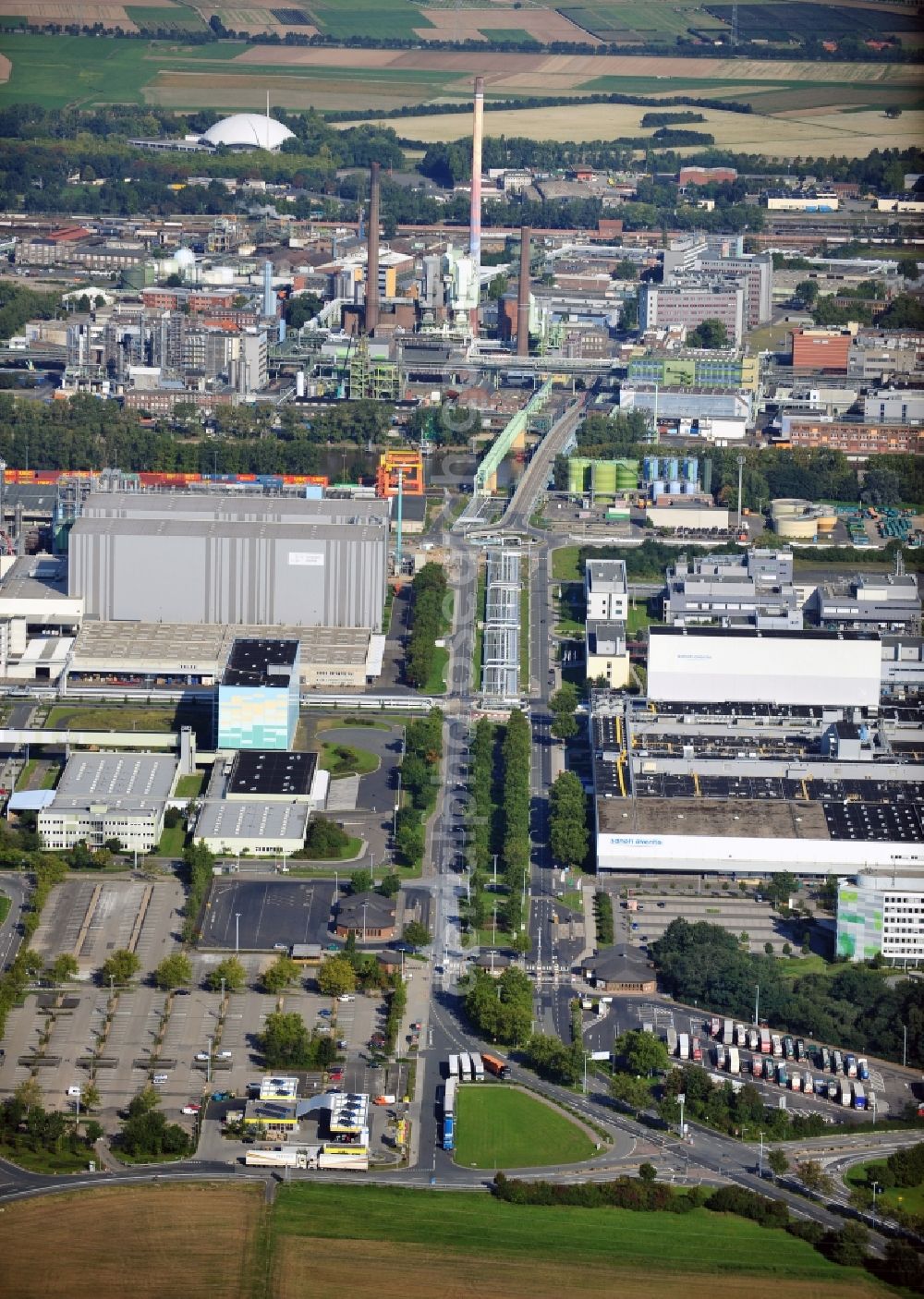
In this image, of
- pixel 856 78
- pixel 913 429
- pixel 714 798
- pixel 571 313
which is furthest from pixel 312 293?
pixel 714 798

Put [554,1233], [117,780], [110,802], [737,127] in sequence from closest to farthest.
Answer: 1. [554,1233]
2. [110,802]
3. [117,780]
4. [737,127]

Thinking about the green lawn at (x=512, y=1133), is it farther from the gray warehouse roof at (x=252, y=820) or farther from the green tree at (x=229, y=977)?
the gray warehouse roof at (x=252, y=820)

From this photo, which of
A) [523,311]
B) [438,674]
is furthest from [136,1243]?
[523,311]

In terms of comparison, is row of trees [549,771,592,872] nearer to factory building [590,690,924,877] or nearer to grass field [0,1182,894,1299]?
factory building [590,690,924,877]

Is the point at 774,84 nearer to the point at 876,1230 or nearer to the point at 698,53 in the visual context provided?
the point at 698,53

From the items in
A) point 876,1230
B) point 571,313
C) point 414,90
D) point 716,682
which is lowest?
point 876,1230

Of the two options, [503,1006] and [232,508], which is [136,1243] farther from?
[232,508]
